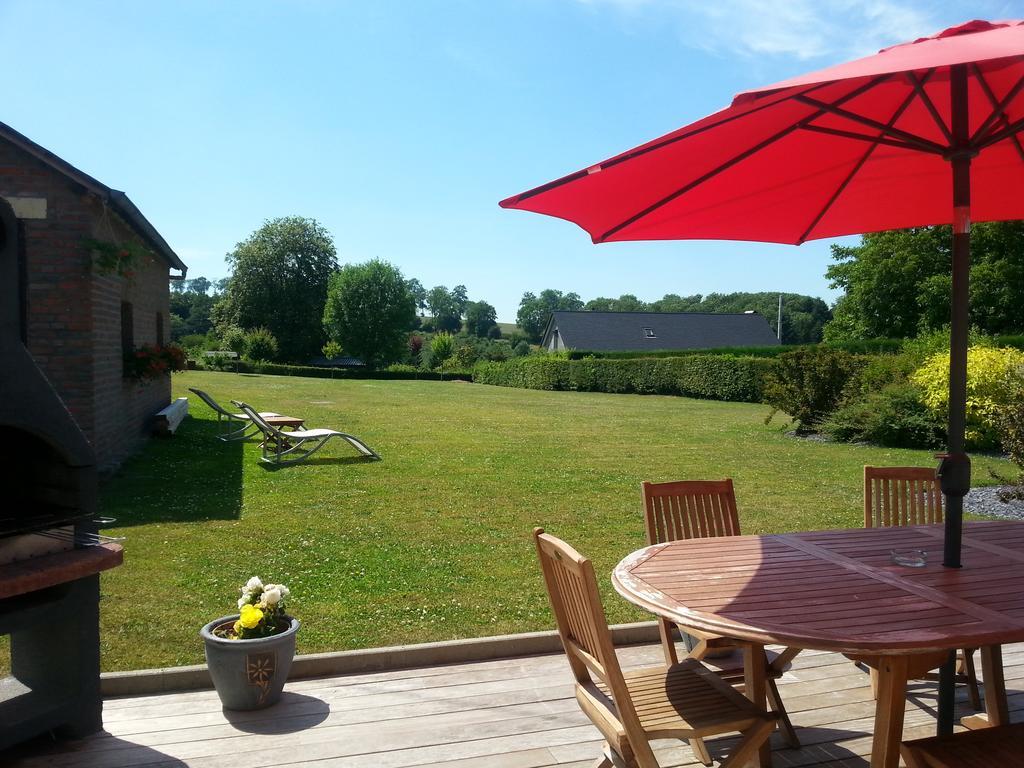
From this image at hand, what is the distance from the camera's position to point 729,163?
11.7 feet

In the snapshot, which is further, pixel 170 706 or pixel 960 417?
pixel 170 706

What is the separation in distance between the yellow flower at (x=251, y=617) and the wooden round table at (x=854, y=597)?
180cm

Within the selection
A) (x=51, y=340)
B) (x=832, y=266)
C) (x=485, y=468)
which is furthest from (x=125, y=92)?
(x=832, y=266)

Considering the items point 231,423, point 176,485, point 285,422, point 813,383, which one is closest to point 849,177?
point 176,485

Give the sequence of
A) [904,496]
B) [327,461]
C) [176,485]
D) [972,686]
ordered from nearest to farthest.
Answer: [972,686]
[904,496]
[176,485]
[327,461]

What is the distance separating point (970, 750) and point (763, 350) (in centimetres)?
3419

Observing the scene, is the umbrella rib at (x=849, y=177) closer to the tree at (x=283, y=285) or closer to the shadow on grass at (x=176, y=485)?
the shadow on grass at (x=176, y=485)

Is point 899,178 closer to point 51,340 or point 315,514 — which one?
point 315,514

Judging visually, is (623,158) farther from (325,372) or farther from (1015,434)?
(325,372)

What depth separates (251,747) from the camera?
10.8 feet

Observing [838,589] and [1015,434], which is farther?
[1015,434]

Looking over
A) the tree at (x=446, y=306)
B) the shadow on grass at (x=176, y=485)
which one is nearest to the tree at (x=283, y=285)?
the shadow on grass at (x=176, y=485)

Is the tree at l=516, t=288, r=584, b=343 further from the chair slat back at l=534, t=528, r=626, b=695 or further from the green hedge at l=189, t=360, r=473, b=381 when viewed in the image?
the chair slat back at l=534, t=528, r=626, b=695

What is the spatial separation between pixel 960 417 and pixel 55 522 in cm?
364
